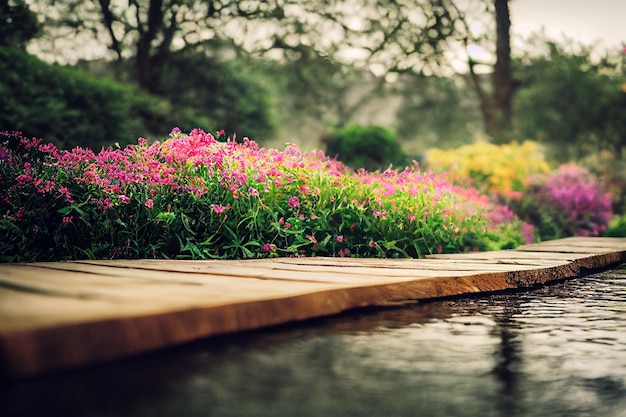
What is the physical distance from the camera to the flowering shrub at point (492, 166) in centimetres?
948

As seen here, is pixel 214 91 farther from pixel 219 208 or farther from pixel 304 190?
pixel 219 208

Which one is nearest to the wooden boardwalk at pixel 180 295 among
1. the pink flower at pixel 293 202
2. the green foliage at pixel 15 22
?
the pink flower at pixel 293 202

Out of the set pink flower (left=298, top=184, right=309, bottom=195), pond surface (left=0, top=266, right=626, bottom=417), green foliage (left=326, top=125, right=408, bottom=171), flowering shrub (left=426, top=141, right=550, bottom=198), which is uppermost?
green foliage (left=326, top=125, right=408, bottom=171)

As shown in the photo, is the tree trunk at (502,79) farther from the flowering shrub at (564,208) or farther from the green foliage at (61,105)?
the green foliage at (61,105)

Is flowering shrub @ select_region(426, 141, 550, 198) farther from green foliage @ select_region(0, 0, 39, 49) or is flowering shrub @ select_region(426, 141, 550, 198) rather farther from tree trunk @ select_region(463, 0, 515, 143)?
green foliage @ select_region(0, 0, 39, 49)

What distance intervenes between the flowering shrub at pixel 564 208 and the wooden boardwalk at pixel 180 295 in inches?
185

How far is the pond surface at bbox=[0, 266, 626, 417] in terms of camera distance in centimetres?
137

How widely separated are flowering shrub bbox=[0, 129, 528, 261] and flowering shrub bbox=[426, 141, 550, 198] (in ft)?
14.2

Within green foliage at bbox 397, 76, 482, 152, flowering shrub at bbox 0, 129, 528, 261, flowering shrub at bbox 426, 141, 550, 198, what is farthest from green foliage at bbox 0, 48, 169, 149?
green foliage at bbox 397, 76, 482, 152

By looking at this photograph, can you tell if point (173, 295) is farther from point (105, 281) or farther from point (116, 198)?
point (116, 198)

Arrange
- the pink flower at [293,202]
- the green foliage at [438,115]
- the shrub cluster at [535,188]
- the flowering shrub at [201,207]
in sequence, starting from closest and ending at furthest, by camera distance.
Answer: the flowering shrub at [201,207], the pink flower at [293,202], the shrub cluster at [535,188], the green foliage at [438,115]

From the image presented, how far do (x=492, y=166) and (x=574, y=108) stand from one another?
26.8ft

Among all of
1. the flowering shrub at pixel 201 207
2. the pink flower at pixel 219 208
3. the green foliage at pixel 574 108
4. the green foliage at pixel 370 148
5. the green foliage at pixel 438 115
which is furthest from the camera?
the green foliage at pixel 438 115

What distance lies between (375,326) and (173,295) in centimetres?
66
